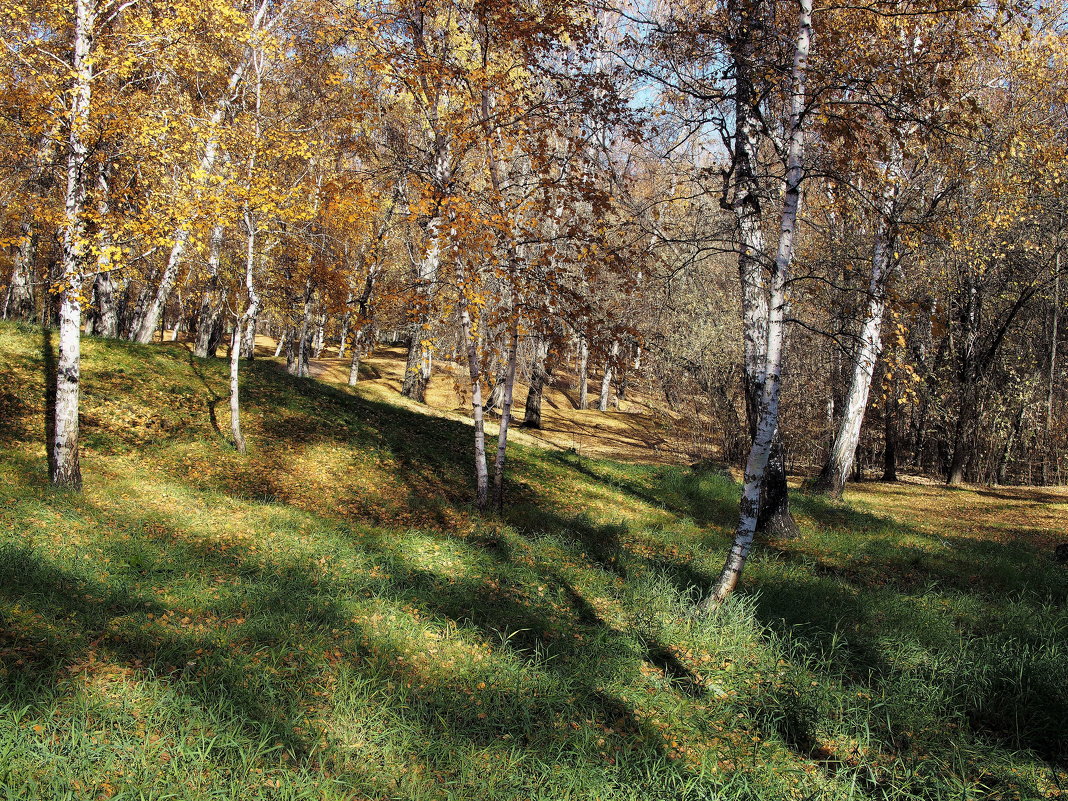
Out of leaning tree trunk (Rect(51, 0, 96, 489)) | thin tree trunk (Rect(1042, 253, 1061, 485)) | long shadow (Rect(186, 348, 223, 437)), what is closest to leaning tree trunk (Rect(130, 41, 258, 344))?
long shadow (Rect(186, 348, 223, 437))

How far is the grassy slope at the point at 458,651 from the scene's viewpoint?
12.5 ft

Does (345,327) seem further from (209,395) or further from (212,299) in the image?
(209,395)

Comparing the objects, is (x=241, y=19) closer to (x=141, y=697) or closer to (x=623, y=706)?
(x=141, y=697)

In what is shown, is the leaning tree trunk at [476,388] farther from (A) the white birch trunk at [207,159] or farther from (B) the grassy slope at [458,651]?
(A) the white birch trunk at [207,159]

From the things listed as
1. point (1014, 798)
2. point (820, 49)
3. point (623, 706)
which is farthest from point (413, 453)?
point (1014, 798)

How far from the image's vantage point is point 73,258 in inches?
299

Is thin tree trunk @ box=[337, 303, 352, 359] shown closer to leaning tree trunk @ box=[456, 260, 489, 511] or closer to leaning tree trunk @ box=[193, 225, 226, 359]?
leaning tree trunk @ box=[456, 260, 489, 511]

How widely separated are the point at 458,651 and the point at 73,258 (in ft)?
21.7

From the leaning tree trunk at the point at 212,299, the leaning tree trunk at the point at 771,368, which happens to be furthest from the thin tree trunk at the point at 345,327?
the leaning tree trunk at the point at 771,368

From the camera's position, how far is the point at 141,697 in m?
4.04

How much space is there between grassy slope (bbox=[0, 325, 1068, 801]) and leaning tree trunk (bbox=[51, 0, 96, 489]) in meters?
0.48

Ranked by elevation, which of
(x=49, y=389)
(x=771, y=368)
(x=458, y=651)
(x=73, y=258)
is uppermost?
(x=73, y=258)

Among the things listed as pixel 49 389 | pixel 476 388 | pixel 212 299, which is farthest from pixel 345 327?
pixel 476 388

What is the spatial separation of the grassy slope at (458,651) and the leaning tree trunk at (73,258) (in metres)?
0.48
